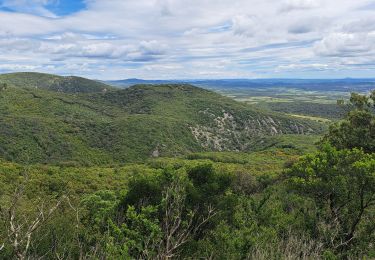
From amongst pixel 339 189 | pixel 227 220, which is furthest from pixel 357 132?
pixel 227 220

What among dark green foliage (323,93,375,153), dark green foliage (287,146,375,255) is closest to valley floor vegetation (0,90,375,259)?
dark green foliage (287,146,375,255)

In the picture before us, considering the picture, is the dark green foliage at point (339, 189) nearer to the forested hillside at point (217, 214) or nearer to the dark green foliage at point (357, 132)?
the forested hillside at point (217, 214)

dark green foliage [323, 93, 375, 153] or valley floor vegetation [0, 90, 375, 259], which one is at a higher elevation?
dark green foliage [323, 93, 375, 153]

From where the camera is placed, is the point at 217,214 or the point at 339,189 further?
the point at 217,214

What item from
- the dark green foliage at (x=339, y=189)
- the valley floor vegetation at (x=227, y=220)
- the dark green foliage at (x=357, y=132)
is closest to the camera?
the valley floor vegetation at (x=227, y=220)

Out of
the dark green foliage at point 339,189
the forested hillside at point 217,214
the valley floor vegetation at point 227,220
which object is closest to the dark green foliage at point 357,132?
the forested hillside at point 217,214

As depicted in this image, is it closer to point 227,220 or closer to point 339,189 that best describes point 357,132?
point 339,189

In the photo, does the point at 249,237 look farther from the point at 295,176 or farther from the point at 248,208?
the point at 248,208

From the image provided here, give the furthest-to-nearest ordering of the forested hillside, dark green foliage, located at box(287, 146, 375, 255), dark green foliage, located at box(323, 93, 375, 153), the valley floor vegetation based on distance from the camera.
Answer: dark green foliage, located at box(323, 93, 375, 153)
dark green foliage, located at box(287, 146, 375, 255)
the valley floor vegetation
the forested hillside

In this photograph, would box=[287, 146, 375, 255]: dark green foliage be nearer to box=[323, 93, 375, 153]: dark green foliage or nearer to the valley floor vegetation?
the valley floor vegetation

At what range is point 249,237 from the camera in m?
18.2

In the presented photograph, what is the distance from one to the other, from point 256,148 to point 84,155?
91247 millimetres

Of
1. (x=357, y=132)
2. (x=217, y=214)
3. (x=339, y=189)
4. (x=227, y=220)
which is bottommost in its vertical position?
(x=227, y=220)

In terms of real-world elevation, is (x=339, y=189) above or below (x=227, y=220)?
above
